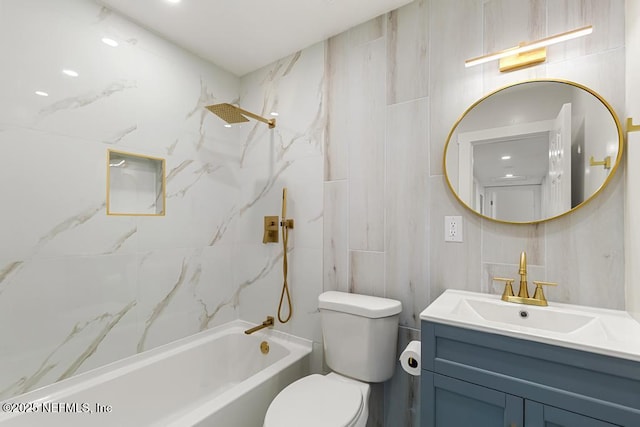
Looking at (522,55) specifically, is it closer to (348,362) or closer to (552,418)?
(552,418)

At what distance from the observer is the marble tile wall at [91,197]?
1.39 metres

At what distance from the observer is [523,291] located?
1.30m

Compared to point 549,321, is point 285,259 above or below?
above

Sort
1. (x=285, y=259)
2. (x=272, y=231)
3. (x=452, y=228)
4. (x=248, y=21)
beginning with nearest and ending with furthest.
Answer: (x=452, y=228) → (x=248, y=21) → (x=285, y=259) → (x=272, y=231)

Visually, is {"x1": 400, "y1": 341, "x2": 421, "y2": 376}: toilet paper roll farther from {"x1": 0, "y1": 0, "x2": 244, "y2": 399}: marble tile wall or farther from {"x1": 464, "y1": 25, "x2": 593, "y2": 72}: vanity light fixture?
{"x1": 0, "y1": 0, "x2": 244, "y2": 399}: marble tile wall

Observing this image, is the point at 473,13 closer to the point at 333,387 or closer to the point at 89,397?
the point at 333,387

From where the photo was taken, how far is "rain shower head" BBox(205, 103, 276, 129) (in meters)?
1.89

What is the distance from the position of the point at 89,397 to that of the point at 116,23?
205 centimetres

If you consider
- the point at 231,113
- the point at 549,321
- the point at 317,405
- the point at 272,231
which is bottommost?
the point at 317,405

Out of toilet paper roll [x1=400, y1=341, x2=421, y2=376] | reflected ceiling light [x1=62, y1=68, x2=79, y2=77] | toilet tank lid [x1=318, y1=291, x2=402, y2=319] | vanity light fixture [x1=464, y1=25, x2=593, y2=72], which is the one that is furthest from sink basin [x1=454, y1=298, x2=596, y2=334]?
reflected ceiling light [x1=62, y1=68, x2=79, y2=77]

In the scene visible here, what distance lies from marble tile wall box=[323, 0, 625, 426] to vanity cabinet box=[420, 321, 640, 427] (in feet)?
1.58

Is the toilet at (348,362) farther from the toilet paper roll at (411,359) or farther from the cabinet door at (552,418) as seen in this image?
the cabinet door at (552,418)

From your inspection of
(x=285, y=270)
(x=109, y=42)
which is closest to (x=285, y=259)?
(x=285, y=270)

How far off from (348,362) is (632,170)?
147 cm
